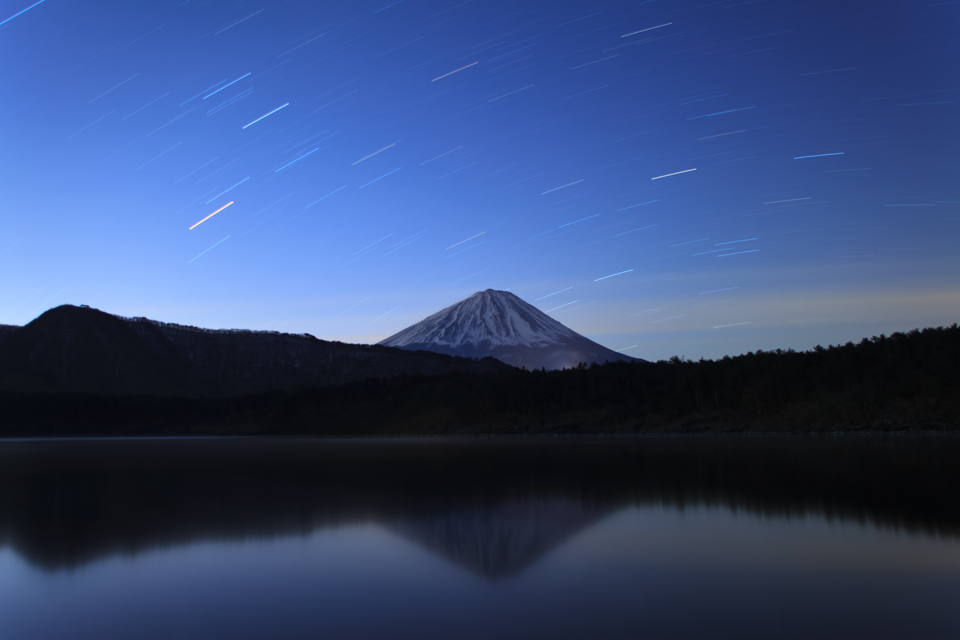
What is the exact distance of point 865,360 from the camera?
185 ft

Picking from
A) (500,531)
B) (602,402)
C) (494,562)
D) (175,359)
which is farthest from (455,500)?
(175,359)

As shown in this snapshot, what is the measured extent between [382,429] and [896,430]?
61.2 meters

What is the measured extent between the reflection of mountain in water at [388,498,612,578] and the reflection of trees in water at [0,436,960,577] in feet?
0.10

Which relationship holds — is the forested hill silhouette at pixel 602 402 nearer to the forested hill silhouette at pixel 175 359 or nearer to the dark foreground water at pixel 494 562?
the forested hill silhouette at pixel 175 359

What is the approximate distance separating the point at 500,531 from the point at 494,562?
5.90 ft

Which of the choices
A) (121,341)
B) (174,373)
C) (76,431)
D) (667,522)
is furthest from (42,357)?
(667,522)

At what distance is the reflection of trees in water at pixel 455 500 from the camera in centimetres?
865

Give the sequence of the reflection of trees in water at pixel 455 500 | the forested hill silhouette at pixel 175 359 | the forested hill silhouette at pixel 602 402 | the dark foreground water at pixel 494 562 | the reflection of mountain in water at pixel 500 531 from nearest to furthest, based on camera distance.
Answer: the dark foreground water at pixel 494 562 < the reflection of mountain in water at pixel 500 531 < the reflection of trees in water at pixel 455 500 < the forested hill silhouette at pixel 602 402 < the forested hill silhouette at pixel 175 359

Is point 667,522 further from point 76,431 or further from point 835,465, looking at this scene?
point 76,431

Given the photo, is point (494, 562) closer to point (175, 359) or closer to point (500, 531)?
point (500, 531)

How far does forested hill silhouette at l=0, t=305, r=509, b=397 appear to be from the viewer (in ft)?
459

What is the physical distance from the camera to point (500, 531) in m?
8.92

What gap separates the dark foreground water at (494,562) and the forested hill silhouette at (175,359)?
4860 inches

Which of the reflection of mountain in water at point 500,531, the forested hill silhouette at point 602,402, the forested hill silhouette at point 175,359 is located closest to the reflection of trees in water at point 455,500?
the reflection of mountain in water at point 500,531
